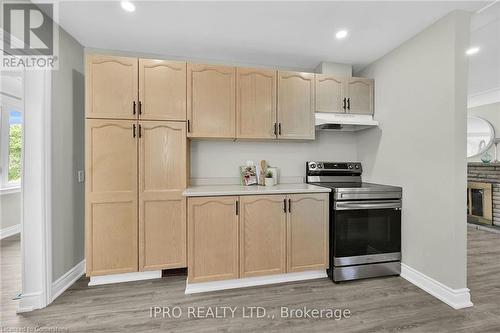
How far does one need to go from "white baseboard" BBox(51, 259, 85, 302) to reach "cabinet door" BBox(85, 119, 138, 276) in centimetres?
24

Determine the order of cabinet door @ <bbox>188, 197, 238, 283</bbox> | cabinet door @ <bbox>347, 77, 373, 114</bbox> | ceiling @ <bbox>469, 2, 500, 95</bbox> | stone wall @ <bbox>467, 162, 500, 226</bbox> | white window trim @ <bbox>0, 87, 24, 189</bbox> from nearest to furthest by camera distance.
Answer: ceiling @ <bbox>469, 2, 500, 95</bbox>
cabinet door @ <bbox>188, 197, 238, 283</bbox>
cabinet door @ <bbox>347, 77, 373, 114</bbox>
white window trim @ <bbox>0, 87, 24, 189</bbox>
stone wall @ <bbox>467, 162, 500, 226</bbox>

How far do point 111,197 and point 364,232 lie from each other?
2.61 metres

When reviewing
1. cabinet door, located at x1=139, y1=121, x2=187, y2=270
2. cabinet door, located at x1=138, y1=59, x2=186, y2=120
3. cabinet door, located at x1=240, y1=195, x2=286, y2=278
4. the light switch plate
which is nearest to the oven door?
cabinet door, located at x1=240, y1=195, x2=286, y2=278

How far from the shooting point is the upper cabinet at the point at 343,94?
2.69 metres

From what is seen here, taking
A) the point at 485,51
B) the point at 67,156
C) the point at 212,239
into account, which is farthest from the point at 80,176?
the point at 485,51

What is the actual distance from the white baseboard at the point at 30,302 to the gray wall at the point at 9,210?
8.44 feet

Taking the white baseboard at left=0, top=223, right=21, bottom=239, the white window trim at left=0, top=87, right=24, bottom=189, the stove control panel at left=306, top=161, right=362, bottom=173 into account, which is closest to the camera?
the stove control panel at left=306, top=161, right=362, bottom=173

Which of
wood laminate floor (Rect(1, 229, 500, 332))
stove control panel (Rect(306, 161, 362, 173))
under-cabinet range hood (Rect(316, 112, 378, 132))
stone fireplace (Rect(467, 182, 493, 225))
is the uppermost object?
under-cabinet range hood (Rect(316, 112, 378, 132))

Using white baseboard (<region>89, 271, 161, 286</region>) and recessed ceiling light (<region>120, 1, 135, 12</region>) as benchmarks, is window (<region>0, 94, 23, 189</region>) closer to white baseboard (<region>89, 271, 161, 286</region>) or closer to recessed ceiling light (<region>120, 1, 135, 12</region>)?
white baseboard (<region>89, 271, 161, 286</region>)

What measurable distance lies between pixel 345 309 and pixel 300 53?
268cm

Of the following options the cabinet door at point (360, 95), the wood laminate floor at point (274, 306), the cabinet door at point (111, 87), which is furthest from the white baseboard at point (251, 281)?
the cabinet door at point (360, 95)

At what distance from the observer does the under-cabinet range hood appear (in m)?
2.64

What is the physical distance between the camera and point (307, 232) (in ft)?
7.63

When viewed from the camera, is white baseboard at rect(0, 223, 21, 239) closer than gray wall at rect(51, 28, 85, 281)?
No
